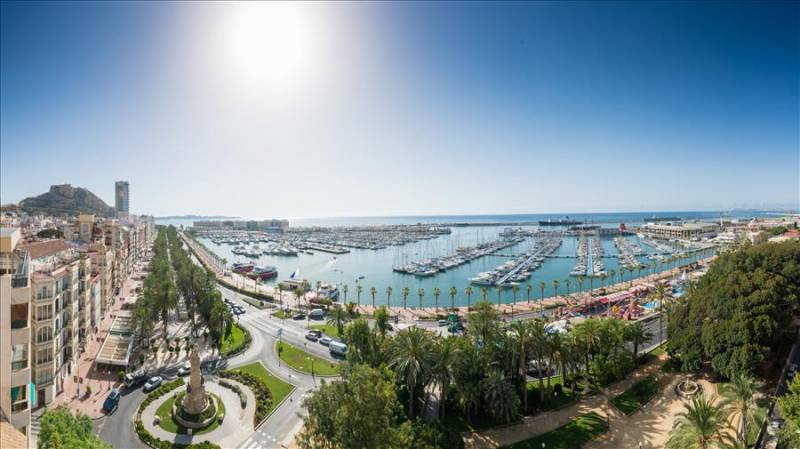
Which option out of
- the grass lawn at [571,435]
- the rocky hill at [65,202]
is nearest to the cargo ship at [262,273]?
the grass lawn at [571,435]

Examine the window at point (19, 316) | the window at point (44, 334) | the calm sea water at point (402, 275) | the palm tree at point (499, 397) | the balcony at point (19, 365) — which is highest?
the window at point (19, 316)

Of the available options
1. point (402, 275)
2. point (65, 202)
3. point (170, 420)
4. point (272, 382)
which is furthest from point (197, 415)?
point (65, 202)

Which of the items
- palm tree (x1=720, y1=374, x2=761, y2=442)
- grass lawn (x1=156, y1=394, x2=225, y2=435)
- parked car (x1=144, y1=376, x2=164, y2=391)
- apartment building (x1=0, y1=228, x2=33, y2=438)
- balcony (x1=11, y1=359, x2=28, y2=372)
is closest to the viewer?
apartment building (x1=0, y1=228, x2=33, y2=438)

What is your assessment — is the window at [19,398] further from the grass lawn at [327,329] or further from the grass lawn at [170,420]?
the grass lawn at [327,329]

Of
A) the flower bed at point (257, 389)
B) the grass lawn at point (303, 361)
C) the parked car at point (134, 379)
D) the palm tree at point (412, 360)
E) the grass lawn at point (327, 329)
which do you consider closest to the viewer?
the palm tree at point (412, 360)

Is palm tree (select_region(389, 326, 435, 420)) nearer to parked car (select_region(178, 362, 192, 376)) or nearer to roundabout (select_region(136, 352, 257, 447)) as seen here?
roundabout (select_region(136, 352, 257, 447))

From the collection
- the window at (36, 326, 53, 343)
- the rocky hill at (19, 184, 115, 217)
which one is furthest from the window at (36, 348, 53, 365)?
the rocky hill at (19, 184, 115, 217)
